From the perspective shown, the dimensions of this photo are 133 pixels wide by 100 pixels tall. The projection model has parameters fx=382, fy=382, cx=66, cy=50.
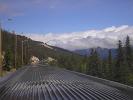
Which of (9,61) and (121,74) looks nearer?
(121,74)

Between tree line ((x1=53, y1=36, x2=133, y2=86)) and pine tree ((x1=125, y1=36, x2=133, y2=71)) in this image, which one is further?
pine tree ((x1=125, y1=36, x2=133, y2=71))

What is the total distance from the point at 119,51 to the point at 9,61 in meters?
30.7

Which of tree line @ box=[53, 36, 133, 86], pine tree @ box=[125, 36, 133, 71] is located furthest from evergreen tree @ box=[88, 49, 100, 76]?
pine tree @ box=[125, 36, 133, 71]

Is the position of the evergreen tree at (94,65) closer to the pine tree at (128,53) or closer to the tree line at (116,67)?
the tree line at (116,67)

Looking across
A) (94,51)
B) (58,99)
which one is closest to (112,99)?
(58,99)

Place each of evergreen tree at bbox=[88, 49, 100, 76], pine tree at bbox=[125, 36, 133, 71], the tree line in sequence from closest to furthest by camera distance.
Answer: the tree line
evergreen tree at bbox=[88, 49, 100, 76]
pine tree at bbox=[125, 36, 133, 71]

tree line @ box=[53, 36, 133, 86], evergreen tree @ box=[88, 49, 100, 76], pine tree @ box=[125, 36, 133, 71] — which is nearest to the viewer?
tree line @ box=[53, 36, 133, 86]

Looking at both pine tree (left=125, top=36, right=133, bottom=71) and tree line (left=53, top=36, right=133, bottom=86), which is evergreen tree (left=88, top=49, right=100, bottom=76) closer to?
tree line (left=53, top=36, right=133, bottom=86)

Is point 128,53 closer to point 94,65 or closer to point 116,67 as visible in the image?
point 94,65

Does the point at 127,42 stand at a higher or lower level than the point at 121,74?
higher

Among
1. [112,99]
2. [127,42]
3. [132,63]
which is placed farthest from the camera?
[127,42]

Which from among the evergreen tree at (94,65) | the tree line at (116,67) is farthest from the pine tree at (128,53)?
the evergreen tree at (94,65)

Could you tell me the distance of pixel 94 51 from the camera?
4328 inches

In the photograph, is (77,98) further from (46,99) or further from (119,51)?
(119,51)
